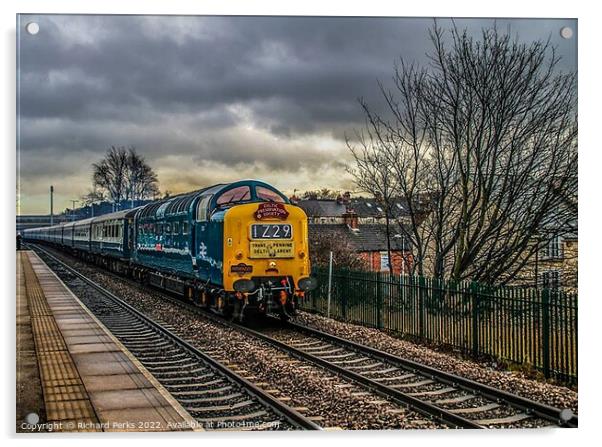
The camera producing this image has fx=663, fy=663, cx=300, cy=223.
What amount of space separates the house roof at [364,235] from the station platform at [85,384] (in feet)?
13.9

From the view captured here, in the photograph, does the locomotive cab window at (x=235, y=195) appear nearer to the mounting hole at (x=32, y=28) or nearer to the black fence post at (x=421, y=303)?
the black fence post at (x=421, y=303)

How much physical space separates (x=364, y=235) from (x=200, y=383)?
4.53m

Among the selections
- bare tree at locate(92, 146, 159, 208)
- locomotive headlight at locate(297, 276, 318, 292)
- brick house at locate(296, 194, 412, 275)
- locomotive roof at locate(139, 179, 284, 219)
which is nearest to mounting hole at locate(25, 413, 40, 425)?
bare tree at locate(92, 146, 159, 208)

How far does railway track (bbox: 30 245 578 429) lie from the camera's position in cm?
784

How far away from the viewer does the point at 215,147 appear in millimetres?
10078

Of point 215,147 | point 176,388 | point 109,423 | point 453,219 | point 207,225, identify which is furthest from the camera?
point 207,225

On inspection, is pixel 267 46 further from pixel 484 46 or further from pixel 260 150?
pixel 484 46

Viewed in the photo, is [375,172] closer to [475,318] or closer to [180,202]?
[475,318]

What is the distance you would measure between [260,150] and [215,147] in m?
0.68

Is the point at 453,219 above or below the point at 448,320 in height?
above

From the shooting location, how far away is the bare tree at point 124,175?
32.9 feet

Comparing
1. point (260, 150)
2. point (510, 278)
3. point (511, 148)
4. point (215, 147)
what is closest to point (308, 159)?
Answer: point (260, 150)

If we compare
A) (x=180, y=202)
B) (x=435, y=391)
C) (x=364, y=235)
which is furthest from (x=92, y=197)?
(x=435, y=391)

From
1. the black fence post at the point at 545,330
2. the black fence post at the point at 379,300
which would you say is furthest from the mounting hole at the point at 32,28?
the black fence post at the point at 545,330
